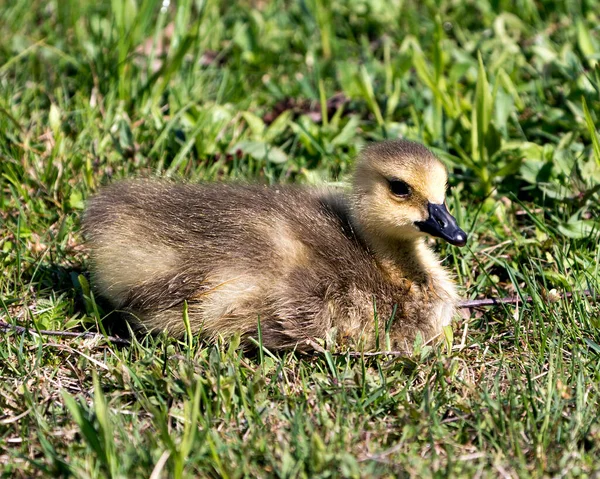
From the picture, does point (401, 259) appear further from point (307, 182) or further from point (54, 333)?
point (54, 333)

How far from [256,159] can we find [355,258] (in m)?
1.11

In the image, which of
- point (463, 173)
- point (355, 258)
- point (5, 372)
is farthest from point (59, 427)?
point (463, 173)

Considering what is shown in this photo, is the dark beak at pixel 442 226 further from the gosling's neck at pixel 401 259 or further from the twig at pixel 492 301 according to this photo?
the twig at pixel 492 301

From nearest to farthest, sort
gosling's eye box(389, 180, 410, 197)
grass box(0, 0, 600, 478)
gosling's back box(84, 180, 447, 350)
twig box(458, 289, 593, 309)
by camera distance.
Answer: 1. grass box(0, 0, 600, 478)
2. gosling's back box(84, 180, 447, 350)
3. gosling's eye box(389, 180, 410, 197)
4. twig box(458, 289, 593, 309)

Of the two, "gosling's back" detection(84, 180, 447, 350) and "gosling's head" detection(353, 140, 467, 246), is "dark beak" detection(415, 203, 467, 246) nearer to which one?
"gosling's head" detection(353, 140, 467, 246)

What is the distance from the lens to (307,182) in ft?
11.7

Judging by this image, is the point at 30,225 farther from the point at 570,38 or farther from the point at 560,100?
the point at 570,38

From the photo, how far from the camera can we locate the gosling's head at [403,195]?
110 inches

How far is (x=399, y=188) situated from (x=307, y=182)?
80cm

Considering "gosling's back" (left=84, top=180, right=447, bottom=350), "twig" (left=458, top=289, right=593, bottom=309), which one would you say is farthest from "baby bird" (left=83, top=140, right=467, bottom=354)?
"twig" (left=458, top=289, right=593, bottom=309)

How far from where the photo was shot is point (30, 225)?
3.38m

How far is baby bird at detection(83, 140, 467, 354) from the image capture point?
8.93 ft

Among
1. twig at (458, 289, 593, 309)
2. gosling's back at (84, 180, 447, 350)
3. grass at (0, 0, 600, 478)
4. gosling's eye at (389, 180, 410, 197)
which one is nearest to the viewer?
grass at (0, 0, 600, 478)

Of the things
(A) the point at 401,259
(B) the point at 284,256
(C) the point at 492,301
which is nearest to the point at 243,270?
(B) the point at 284,256
